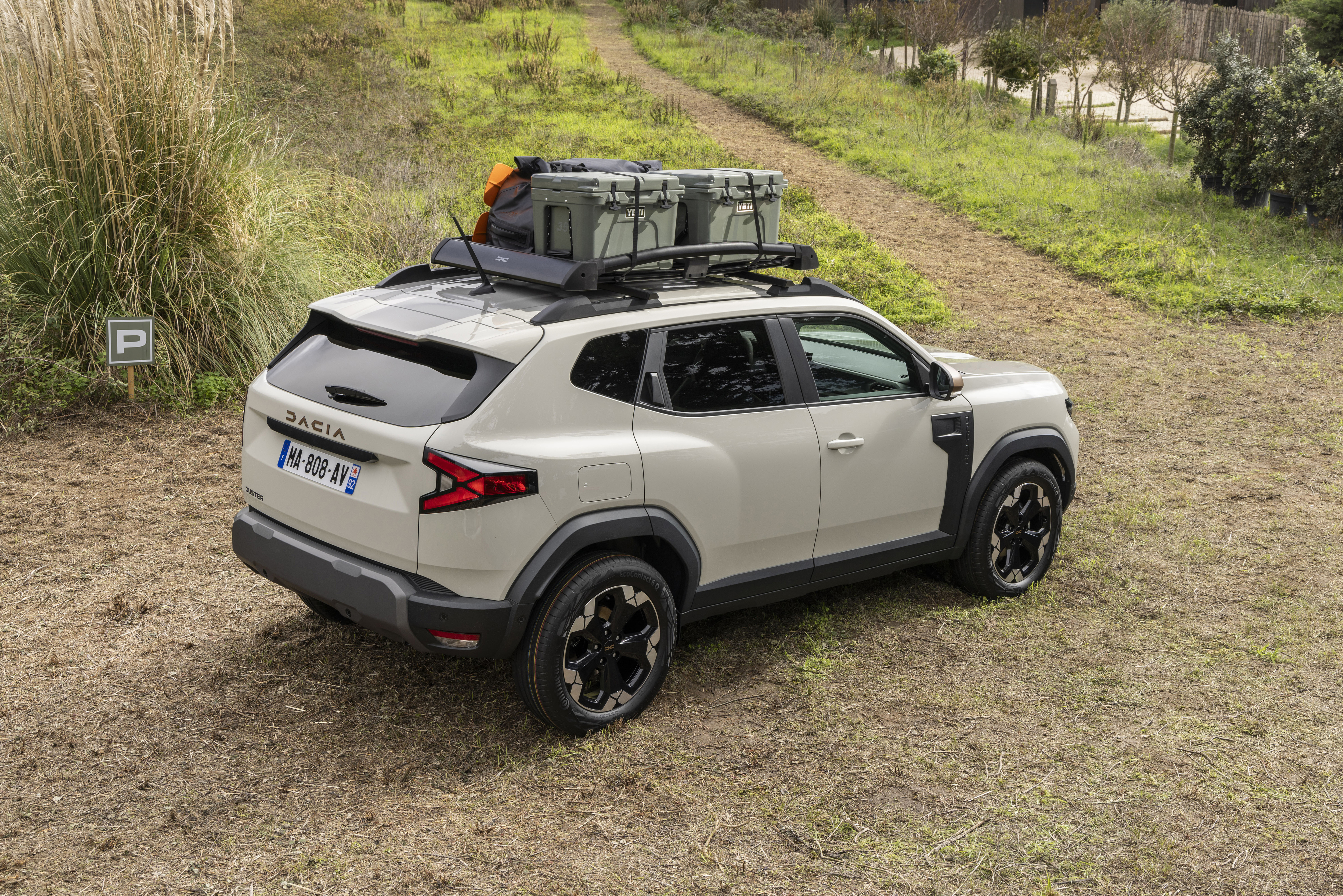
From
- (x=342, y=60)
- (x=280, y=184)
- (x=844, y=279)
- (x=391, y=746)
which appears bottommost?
(x=391, y=746)

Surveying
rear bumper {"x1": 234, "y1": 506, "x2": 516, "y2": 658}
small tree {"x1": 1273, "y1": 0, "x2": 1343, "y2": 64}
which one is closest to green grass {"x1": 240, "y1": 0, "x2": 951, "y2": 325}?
rear bumper {"x1": 234, "y1": 506, "x2": 516, "y2": 658}

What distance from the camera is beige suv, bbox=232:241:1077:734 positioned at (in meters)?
3.88

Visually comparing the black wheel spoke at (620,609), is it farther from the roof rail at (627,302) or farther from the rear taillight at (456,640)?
the roof rail at (627,302)

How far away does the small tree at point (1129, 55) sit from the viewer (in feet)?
65.7

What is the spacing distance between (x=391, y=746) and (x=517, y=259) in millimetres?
2033

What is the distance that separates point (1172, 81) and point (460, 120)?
1250 cm

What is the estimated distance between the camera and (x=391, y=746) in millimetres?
4273

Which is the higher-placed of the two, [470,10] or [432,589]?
[470,10]

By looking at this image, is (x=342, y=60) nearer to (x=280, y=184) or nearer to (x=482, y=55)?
(x=482, y=55)

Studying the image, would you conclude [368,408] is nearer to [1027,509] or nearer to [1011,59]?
[1027,509]

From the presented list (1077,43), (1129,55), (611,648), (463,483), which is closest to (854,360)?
(611,648)

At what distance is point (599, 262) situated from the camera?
4.45 meters

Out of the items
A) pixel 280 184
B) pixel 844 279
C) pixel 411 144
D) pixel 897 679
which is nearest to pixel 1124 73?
pixel 844 279

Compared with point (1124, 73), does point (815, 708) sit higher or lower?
lower
